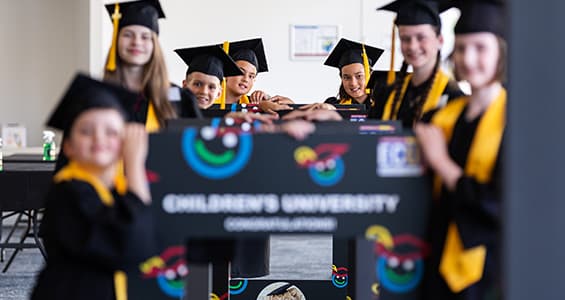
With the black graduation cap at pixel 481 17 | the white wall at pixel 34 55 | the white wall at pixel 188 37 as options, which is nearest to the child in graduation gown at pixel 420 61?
the black graduation cap at pixel 481 17

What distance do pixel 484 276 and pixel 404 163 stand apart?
0.32 meters

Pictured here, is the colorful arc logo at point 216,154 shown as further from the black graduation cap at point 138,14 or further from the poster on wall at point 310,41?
the poster on wall at point 310,41

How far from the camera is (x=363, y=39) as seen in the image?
1030cm

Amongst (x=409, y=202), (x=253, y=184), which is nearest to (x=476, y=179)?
(x=409, y=202)

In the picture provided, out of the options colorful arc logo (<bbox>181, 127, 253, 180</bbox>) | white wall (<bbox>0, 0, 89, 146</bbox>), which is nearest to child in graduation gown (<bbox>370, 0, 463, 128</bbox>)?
colorful arc logo (<bbox>181, 127, 253, 180</bbox>)

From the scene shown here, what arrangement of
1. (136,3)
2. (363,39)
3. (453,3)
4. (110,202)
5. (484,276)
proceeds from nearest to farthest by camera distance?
(110,202), (484,276), (453,3), (136,3), (363,39)

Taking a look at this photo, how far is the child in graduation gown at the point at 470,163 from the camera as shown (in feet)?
Answer: 6.29

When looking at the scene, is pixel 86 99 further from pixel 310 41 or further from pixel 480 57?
pixel 310 41

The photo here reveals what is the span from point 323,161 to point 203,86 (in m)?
2.19

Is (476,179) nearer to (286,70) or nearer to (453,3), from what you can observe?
(453,3)

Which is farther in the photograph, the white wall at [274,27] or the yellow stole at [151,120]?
the white wall at [274,27]

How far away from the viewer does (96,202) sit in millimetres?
1902

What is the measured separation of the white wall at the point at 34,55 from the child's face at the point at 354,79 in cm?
493

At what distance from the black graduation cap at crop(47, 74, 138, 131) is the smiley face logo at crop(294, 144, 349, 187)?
0.39 m
